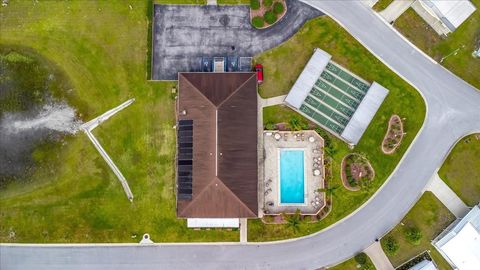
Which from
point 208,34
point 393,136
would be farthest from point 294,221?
point 208,34

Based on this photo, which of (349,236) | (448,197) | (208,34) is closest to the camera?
(349,236)

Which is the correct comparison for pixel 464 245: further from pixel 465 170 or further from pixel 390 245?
pixel 465 170

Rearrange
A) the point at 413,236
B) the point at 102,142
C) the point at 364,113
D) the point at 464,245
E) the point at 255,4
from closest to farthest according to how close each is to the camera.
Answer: the point at 464,245, the point at 413,236, the point at 364,113, the point at 102,142, the point at 255,4

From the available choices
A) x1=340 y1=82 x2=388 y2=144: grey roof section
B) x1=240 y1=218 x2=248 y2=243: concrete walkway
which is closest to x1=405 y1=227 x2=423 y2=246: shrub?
x1=340 y1=82 x2=388 y2=144: grey roof section

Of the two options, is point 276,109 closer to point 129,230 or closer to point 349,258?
point 349,258

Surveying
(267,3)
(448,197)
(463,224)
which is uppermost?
(267,3)

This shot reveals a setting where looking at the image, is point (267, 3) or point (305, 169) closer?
point (305, 169)

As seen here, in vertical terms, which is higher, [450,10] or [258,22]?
[450,10]
